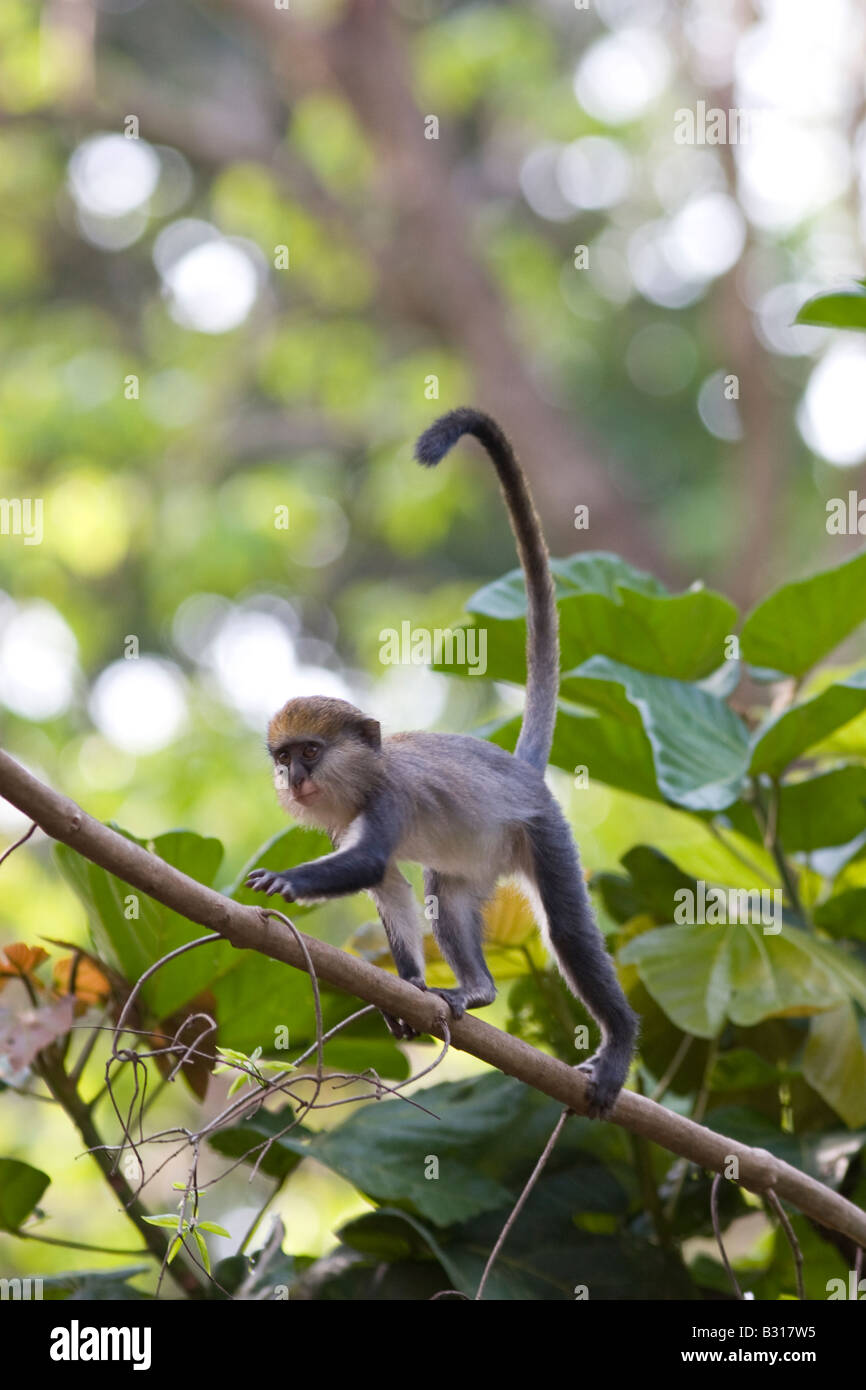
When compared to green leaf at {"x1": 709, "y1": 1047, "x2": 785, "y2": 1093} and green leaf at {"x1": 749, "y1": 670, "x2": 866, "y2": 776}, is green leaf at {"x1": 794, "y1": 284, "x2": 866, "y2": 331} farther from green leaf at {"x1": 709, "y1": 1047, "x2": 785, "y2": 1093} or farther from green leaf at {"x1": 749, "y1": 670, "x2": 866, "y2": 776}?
green leaf at {"x1": 709, "y1": 1047, "x2": 785, "y2": 1093}

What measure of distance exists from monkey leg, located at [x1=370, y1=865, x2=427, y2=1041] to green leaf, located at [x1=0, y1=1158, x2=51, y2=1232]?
67cm

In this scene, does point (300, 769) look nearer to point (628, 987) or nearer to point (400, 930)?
point (400, 930)

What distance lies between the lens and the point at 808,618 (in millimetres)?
2693

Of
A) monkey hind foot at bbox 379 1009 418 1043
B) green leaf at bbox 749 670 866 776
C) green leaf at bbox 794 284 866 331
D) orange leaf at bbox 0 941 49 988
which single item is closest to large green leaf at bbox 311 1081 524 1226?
monkey hind foot at bbox 379 1009 418 1043

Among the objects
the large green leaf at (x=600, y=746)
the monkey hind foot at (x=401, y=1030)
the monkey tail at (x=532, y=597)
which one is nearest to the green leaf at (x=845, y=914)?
the large green leaf at (x=600, y=746)

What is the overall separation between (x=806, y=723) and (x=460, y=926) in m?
0.77

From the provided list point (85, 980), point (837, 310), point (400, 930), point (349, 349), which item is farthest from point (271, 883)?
point (349, 349)

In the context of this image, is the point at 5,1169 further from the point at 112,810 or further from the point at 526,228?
the point at 526,228

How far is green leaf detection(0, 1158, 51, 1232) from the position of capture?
229 centimetres

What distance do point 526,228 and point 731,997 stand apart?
10607 mm

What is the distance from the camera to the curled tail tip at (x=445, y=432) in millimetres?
1887

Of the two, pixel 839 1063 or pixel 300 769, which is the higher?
pixel 300 769

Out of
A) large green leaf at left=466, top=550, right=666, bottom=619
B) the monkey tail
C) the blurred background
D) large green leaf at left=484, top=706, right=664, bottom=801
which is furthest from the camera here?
the blurred background

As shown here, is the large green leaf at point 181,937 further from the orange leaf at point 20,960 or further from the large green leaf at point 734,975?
the large green leaf at point 734,975
